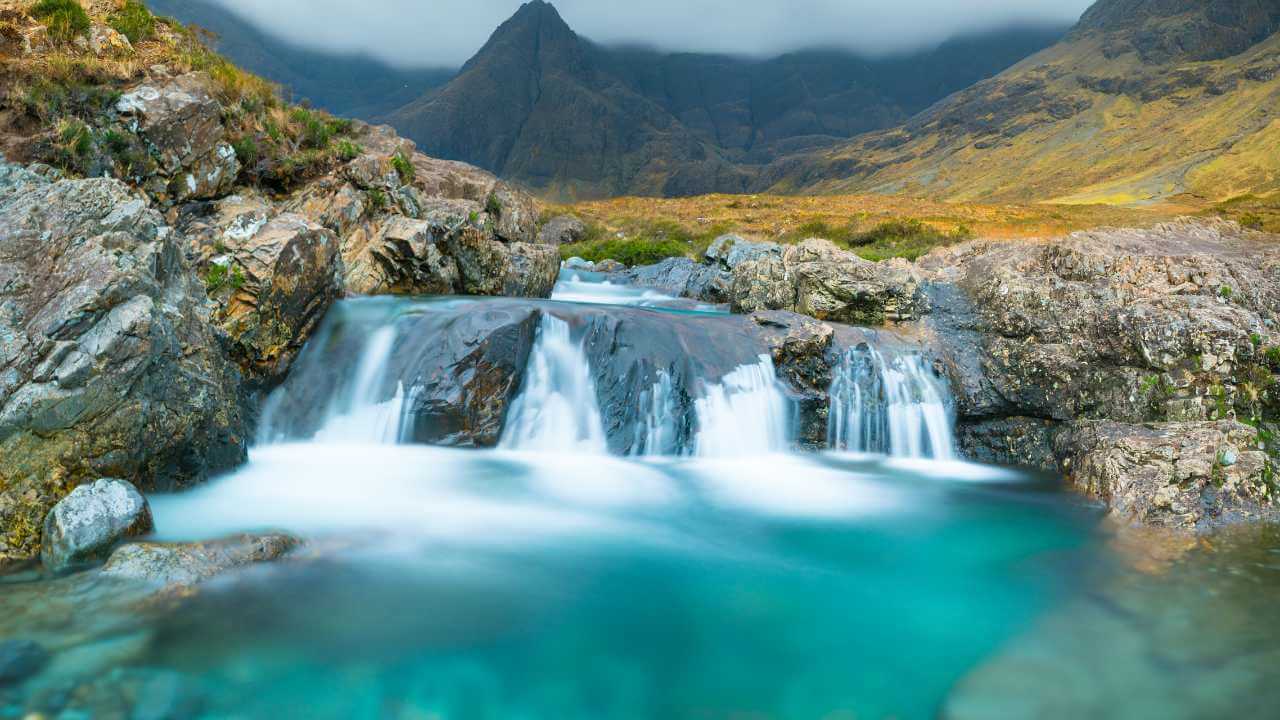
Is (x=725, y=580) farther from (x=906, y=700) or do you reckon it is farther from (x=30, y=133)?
(x=30, y=133)

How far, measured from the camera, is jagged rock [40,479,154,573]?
597 centimetres

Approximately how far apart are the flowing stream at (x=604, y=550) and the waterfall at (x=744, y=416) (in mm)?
43

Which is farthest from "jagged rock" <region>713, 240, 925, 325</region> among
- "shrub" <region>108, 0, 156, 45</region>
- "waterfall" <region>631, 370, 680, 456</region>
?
"shrub" <region>108, 0, 156, 45</region>

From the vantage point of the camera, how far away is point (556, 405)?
40.1 ft

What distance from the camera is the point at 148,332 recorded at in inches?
289

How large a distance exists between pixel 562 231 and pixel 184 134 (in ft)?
128

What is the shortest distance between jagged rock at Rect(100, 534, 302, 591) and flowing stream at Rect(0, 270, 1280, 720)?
0.78 ft

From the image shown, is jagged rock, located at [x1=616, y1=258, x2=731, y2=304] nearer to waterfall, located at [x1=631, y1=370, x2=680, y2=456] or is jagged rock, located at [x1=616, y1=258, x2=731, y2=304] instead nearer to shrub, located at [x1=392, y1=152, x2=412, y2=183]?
shrub, located at [x1=392, y1=152, x2=412, y2=183]

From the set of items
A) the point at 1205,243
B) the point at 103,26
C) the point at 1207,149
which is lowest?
the point at 1205,243

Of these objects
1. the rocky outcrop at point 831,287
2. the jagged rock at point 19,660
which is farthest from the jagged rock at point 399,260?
the jagged rock at point 19,660

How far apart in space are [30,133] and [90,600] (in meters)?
11.3

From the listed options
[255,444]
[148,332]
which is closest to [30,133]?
[255,444]

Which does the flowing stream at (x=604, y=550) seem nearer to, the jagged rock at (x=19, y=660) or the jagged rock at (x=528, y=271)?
the jagged rock at (x=19, y=660)

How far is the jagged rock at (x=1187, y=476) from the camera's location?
8.31 meters
